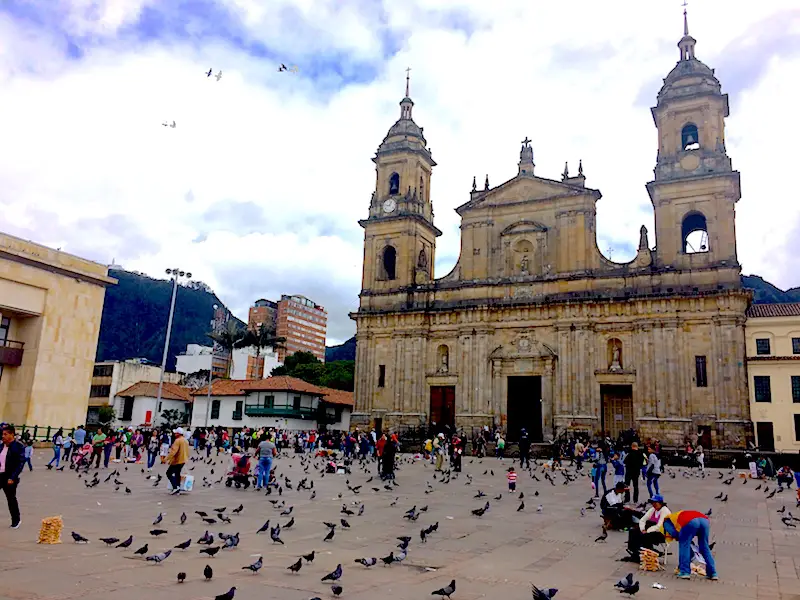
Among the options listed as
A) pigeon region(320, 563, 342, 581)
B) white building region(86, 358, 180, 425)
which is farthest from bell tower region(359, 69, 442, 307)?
pigeon region(320, 563, 342, 581)

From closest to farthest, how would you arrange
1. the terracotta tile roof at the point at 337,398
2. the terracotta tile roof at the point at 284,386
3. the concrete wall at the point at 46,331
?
the concrete wall at the point at 46,331 < the terracotta tile roof at the point at 284,386 < the terracotta tile roof at the point at 337,398

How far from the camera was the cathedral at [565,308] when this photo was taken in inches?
1319

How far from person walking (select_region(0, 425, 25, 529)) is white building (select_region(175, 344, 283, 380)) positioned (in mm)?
66326

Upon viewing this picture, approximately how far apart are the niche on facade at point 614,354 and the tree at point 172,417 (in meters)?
36.3

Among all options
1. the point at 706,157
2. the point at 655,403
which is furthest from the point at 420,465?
the point at 706,157

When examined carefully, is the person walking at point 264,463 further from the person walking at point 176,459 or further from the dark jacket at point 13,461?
the dark jacket at point 13,461

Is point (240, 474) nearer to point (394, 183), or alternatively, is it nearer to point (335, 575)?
point (335, 575)

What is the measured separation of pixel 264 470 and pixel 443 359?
24.9 m

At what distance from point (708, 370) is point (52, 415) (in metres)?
31.0

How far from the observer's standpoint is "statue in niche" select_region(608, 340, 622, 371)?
35.4m

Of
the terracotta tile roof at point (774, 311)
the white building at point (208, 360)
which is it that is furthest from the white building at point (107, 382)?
the terracotta tile roof at point (774, 311)

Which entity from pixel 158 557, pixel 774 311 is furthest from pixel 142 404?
pixel 158 557

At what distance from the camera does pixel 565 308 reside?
37.1 m

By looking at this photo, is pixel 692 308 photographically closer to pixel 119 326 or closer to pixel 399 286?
pixel 399 286
